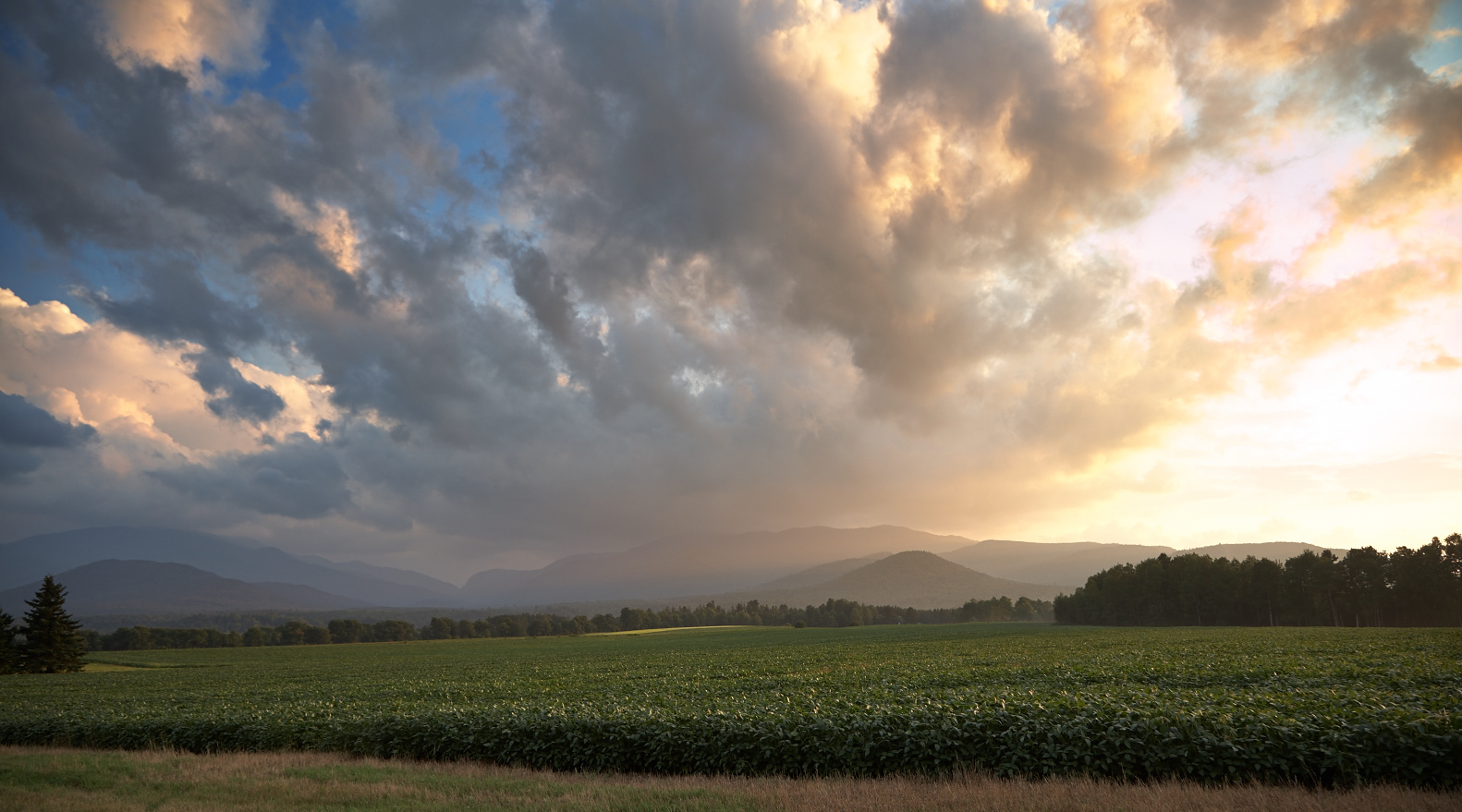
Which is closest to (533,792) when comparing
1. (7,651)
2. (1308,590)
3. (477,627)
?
(7,651)

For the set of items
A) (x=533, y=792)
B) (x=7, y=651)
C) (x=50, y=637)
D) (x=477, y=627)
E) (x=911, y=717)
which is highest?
(x=911, y=717)

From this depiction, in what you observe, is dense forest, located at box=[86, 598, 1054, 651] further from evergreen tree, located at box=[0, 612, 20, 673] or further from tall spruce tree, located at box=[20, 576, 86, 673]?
evergreen tree, located at box=[0, 612, 20, 673]

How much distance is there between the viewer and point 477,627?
521 feet

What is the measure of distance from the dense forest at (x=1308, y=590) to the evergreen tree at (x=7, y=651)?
15683 cm

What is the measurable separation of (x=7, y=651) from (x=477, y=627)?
100735 mm

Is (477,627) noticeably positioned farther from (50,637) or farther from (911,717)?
(911,717)

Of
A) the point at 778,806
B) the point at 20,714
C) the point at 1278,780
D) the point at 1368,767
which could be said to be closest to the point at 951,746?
the point at 778,806

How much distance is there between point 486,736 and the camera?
60.6 ft

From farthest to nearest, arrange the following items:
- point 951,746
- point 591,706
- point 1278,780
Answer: point 591,706 < point 951,746 < point 1278,780

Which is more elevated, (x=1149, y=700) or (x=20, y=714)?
(x=1149, y=700)

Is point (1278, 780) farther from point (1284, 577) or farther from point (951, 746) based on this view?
point (1284, 577)

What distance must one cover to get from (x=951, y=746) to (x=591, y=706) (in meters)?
13.0

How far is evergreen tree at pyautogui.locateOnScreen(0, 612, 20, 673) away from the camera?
63594mm

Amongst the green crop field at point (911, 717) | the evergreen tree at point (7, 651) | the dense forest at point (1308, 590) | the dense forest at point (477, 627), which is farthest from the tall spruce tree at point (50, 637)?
the dense forest at point (1308, 590)
